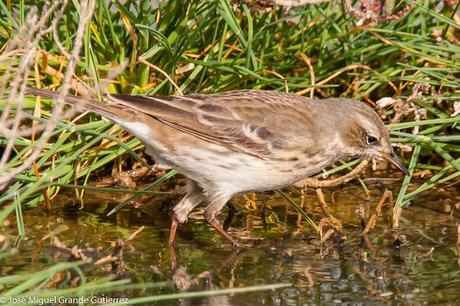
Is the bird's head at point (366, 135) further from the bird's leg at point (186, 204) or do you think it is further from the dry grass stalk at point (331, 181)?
the bird's leg at point (186, 204)

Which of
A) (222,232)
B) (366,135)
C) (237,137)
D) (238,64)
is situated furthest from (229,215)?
(238,64)

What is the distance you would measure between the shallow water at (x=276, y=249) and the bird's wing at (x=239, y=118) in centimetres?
63

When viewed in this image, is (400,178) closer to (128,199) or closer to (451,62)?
(451,62)

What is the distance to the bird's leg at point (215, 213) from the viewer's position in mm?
6663

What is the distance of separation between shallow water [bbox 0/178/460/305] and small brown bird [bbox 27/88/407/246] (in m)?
0.28

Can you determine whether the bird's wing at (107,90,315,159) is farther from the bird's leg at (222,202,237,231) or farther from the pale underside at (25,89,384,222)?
the bird's leg at (222,202,237,231)

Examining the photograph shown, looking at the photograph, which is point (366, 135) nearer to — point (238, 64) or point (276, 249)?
point (276, 249)

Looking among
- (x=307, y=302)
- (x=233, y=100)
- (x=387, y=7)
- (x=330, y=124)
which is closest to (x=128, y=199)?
(x=233, y=100)

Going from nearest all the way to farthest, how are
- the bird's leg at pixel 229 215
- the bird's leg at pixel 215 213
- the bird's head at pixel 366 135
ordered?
the bird's leg at pixel 215 213 → the bird's head at pixel 366 135 → the bird's leg at pixel 229 215

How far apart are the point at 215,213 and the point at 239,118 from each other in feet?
2.17

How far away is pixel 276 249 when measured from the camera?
21.2 feet

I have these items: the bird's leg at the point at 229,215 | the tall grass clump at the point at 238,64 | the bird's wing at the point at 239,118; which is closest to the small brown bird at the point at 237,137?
the bird's wing at the point at 239,118

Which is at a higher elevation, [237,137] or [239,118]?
[239,118]

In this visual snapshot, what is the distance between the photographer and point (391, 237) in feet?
22.1
